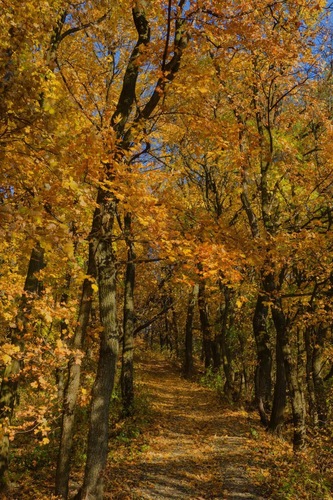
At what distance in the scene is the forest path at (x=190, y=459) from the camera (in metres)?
9.83

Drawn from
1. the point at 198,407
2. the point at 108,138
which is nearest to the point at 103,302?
the point at 108,138

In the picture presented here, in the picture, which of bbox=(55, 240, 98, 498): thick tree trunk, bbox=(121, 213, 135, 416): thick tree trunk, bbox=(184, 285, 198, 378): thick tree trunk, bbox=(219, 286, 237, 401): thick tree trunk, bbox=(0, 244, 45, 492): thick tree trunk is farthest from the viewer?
bbox=(184, 285, 198, 378): thick tree trunk

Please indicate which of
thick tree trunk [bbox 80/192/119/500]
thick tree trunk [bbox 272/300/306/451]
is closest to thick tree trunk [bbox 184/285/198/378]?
thick tree trunk [bbox 272/300/306/451]

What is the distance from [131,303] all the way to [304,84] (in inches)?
379

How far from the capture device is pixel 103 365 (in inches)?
312

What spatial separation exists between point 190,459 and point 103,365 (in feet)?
20.0

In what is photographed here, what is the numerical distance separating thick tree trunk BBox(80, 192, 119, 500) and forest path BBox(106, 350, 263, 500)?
232cm

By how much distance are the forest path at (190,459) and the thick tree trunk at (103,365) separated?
2317 millimetres

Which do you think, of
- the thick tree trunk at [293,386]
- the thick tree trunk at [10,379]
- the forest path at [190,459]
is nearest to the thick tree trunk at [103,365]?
the thick tree trunk at [10,379]

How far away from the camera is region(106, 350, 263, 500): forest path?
32.2 ft

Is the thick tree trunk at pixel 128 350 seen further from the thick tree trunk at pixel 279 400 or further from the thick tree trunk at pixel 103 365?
the thick tree trunk at pixel 103 365

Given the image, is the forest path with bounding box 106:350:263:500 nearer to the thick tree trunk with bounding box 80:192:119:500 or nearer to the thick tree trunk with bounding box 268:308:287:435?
the thick tree trunk with bounding box 268:308:287:435

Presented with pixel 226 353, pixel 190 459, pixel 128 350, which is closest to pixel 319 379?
pixel 226 353

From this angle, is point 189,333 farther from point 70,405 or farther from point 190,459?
point 70,405
